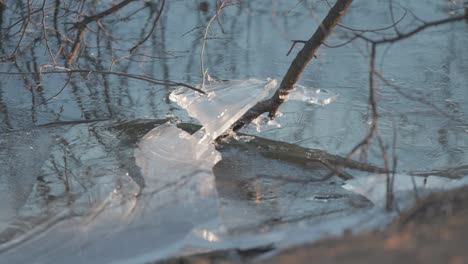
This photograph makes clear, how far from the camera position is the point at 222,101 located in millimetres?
4641

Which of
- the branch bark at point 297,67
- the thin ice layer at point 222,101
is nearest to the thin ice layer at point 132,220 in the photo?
the thin ice layer at point 222,101

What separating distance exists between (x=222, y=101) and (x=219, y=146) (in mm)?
339

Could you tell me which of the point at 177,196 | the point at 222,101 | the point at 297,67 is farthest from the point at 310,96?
the point at 177,196

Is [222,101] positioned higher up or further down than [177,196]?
higher up

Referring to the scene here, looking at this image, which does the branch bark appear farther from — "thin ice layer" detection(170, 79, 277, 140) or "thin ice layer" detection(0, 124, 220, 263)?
"thin ice layer" detection(0, 124, 220, 263)

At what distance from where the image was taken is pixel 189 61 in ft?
20.3

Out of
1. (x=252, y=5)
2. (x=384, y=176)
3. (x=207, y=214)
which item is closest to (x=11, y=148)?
(x=207, y=214)

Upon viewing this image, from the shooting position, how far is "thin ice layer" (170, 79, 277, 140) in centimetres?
452

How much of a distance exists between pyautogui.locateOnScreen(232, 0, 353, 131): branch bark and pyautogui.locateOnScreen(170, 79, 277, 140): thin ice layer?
0.10 metres

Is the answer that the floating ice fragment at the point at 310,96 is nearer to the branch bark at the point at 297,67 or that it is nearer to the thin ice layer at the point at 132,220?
the branch bark at the point at 297,67

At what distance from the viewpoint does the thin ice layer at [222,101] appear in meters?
4.52

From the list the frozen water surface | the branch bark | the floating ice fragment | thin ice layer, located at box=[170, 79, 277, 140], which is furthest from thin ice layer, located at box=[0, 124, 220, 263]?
the floating ice fragment

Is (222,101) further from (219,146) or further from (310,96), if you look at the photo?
(310,96)

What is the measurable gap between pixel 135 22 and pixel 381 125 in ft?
9.90
